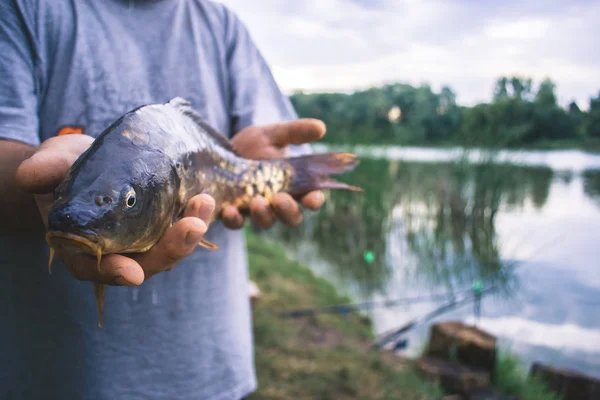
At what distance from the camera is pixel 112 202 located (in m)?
1.05

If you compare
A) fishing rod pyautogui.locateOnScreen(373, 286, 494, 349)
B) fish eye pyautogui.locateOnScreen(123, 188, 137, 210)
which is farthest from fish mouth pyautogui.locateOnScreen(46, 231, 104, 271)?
fishing rod pyautogui.locateOnScreen(373, 286, 494, 349)

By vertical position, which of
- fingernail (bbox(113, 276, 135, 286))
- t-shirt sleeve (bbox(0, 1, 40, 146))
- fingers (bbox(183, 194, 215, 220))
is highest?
t-shirt sleeve (bbox(0, 1, 40, 146))

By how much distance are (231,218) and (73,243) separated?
0.63 metres

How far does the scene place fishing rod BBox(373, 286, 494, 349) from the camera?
14.9 feet

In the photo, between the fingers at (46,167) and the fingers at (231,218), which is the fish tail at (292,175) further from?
the fingers at (46,167)

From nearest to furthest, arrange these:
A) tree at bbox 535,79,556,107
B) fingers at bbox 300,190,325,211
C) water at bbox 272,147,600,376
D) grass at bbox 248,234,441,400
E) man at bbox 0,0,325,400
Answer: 1. man at bbox 0,0,325,400
2. fingers at bbox 300,190,325,211
3. grass at bbox 248,234,441,400
4. water at bbox 272,147,600,376
5. tree at bbox 535,79,556,107

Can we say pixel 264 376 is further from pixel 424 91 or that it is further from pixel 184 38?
pixel 424 91

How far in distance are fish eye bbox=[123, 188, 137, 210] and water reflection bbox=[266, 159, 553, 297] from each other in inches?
216

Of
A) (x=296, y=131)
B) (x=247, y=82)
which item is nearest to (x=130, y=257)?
(x=296, y=131)

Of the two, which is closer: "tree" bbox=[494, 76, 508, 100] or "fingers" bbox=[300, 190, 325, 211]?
"fingers" bbox=[300, 190, 325, 211]

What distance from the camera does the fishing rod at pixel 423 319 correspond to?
4531 mm

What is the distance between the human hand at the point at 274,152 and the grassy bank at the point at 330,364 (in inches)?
85.1

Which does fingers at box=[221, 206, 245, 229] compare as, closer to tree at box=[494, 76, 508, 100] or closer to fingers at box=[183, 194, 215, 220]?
fingers at box=[183, 194, 215, 220]

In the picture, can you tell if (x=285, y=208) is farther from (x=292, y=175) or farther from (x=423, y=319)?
(x=423, y=319)
